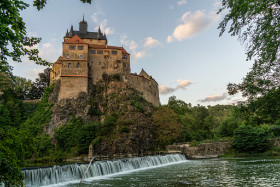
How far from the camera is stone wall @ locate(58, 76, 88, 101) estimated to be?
46.6 m

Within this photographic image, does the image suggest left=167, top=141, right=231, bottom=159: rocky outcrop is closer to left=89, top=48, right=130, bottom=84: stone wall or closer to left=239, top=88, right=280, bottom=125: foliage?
left=89, top=48, right=130, bottom=84: stone wall

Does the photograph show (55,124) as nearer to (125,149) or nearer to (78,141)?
(78,141)

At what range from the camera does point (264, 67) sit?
9086 mm

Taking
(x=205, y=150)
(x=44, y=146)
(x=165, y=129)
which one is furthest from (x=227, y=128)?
(x=44, y=146)

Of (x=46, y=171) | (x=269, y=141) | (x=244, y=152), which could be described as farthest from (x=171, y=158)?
(x=46, y=171)

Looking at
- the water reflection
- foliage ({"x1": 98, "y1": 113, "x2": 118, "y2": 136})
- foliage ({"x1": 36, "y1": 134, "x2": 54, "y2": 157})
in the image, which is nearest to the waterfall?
the water reflection

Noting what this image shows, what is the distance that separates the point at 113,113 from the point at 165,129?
11.3 m

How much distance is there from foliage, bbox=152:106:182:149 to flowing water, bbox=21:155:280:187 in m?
12.6

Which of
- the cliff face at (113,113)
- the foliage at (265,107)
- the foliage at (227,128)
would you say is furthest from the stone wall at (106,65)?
the foliage at (265,107)

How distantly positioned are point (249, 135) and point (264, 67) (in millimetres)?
26299

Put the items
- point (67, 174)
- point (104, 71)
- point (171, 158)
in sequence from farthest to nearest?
point (104, 71), point (171, 158), point (67, 174)

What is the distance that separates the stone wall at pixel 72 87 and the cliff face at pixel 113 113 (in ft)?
3.70

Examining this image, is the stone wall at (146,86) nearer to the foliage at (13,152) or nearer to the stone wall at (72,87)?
the stone wall at (72,87)

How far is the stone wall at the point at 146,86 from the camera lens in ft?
175
